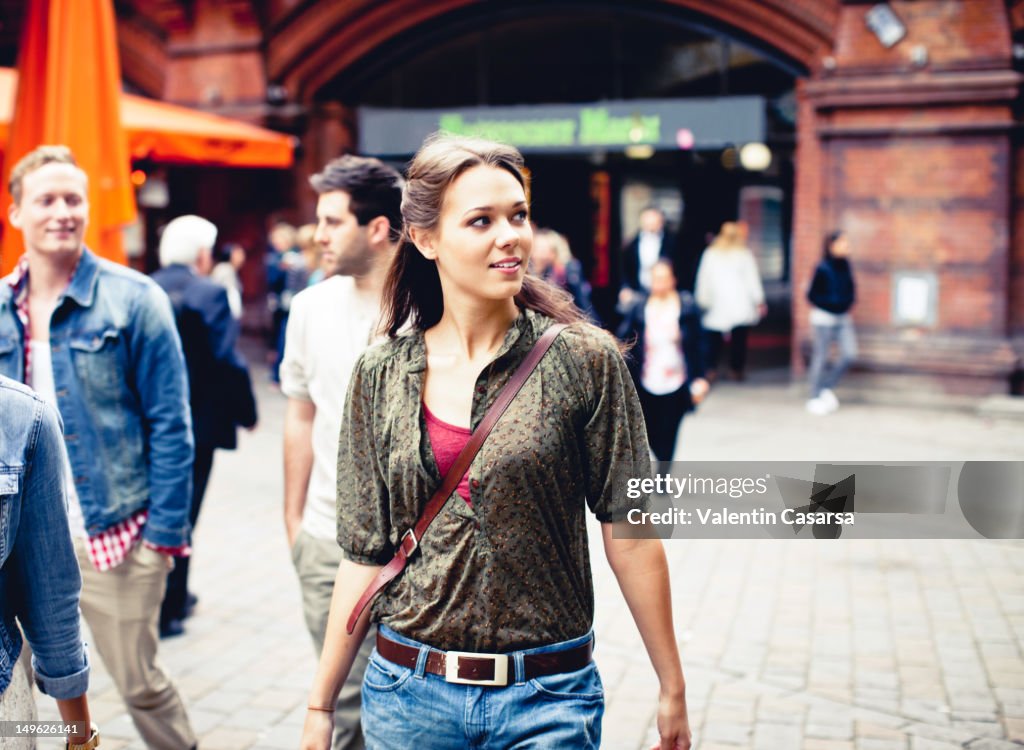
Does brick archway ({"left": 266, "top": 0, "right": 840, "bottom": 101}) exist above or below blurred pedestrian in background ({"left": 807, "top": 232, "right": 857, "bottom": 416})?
above

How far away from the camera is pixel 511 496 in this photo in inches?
86.8

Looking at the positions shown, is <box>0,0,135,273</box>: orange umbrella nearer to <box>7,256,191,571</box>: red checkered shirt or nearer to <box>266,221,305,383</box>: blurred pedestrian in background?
<box>7,256,191,571</box>: red checkered shirt

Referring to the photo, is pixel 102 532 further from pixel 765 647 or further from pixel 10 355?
pixel 765 647

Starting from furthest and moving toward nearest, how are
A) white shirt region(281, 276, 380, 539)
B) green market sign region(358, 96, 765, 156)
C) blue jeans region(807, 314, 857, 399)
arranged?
1. green market sign region(358, 96, 765, 156)
2. blue jeans region(807, 314, 857, 399)
3. white shirt region(281, 276, 380, 539)

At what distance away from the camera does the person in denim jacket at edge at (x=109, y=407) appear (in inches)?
143

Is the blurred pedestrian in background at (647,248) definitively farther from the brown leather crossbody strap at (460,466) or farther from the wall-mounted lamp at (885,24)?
the brown leather crossbody strap at (460,466)

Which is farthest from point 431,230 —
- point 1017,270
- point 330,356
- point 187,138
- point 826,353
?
point 1017,270

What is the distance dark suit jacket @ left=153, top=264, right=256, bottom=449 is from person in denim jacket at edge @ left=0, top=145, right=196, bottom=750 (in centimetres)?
188

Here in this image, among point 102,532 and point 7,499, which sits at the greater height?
point 7,499

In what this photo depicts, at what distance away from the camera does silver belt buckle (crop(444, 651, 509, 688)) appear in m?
2.20

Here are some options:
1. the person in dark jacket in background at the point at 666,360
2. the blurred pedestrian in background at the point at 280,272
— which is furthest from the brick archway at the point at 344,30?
the person in dark jacket in background at the point at 666,360

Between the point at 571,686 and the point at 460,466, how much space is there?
0.47 metres

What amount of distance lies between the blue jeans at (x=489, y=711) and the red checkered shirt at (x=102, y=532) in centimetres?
160

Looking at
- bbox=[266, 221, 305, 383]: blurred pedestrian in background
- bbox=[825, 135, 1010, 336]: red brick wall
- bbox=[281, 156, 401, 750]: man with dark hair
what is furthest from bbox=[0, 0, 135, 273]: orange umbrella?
bbox=[825, 135, 1010, 336]: red brick wall
